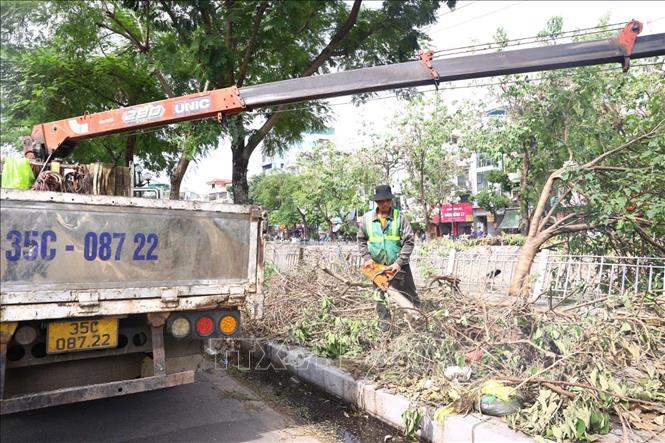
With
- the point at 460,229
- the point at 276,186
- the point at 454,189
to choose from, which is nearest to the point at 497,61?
the point at 454,189

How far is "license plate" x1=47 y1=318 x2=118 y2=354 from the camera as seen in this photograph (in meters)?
3.12

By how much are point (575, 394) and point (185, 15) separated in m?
8.32

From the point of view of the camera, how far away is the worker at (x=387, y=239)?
511 cm

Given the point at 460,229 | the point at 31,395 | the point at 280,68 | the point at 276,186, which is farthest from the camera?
the point at 460,229

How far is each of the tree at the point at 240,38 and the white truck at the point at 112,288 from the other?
4.27 m

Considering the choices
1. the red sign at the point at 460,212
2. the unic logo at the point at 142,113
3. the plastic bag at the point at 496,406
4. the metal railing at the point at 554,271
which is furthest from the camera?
the red sign at the point at 460,212

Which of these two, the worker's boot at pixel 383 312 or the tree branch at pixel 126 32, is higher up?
the tree branch at pixel 126 32

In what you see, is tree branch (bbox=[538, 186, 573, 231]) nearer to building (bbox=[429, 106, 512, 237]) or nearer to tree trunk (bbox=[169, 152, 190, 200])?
Result: tree trunk (bbox=[169, 152, 190, 200])

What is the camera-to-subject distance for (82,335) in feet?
10.6

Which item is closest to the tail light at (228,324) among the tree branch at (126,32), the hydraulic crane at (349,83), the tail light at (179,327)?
the tail light at (179,327)

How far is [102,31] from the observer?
421 inches

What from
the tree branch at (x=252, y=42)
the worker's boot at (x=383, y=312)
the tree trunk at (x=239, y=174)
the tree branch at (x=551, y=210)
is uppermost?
the tree branch at (x=252, y=42)

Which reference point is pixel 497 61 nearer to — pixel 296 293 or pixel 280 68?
pixel 296 293

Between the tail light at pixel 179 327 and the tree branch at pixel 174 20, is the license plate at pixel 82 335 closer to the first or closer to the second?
the tail light at pixel 179 327
